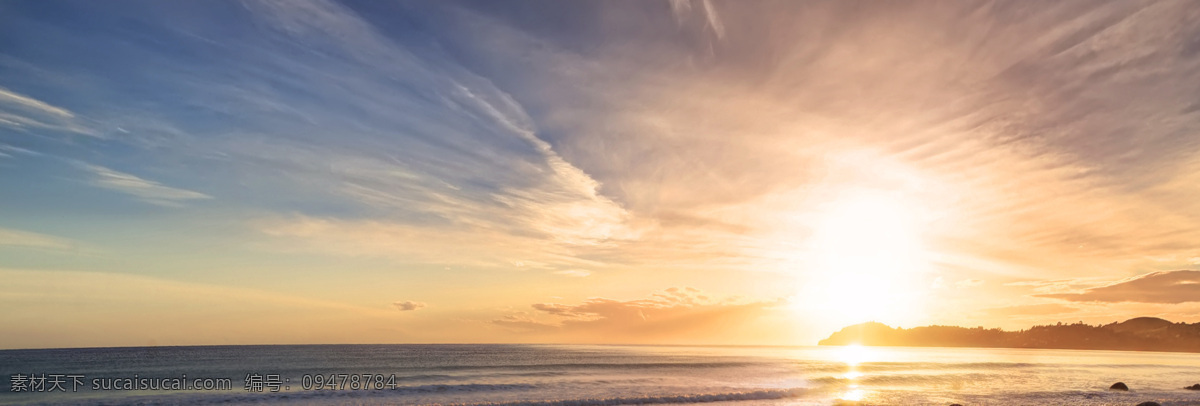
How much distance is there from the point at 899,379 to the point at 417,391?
6156 cm

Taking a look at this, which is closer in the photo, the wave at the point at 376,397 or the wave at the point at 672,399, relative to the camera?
the wave at the point at 376,397

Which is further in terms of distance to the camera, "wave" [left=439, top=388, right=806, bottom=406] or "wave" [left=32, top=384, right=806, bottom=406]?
"wave" [left=439, top=388, right=806, bottom=406]

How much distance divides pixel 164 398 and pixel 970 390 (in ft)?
259

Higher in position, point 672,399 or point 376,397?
point 376,397

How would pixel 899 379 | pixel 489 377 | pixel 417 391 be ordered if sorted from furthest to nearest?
pixel 899 379, pixel 489 377, pixel 417 391

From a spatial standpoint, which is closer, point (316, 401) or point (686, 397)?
point (316, 401)

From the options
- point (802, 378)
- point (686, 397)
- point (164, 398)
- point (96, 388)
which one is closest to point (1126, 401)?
point (802, 378)

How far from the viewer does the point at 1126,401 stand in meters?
48.9

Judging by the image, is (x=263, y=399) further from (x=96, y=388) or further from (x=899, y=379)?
(x=899, y=379)

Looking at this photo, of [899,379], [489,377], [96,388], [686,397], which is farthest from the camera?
[899,379]

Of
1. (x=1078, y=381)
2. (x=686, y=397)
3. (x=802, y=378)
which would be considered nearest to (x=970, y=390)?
(x=802, y=378)

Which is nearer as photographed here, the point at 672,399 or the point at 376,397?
the point at 376,397

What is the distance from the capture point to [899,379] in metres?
72.1

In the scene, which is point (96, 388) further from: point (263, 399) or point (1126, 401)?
point (1126, 401)
